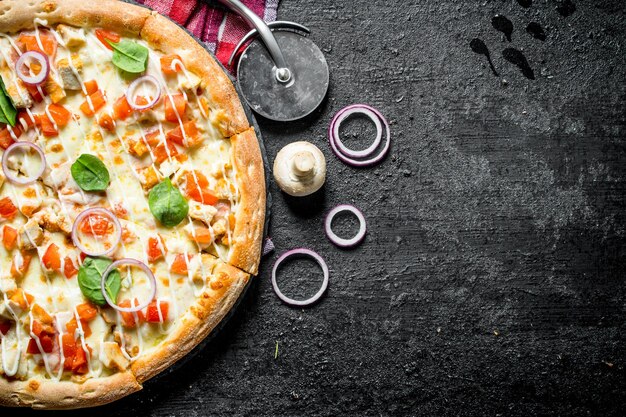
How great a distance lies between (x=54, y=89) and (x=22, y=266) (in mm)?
1017

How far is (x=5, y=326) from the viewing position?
11.7 feet

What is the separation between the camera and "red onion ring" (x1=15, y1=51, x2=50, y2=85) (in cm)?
354

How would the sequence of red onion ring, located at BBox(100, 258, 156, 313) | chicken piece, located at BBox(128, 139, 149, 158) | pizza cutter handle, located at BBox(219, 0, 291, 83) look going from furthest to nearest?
pizza cutter handle, located at BBox(219, 0, 291, 83), chicken piece, located at BBox(128, 139, 149, 158), red onion ring, located at BBox(100, 258, 156, 313)

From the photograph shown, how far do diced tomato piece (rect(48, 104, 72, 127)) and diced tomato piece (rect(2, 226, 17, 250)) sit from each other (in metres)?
0.65

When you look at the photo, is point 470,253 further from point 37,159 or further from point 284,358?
point 37,159

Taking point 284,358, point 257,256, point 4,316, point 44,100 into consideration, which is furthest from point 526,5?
point 4,316

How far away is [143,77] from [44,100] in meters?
0.59

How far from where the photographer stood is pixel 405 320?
404 cm

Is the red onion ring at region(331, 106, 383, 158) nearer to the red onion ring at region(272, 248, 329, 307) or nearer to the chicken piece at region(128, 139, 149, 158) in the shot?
the red onion ring at region(272, 248, 329, 307)

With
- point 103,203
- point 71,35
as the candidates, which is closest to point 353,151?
point 103,203

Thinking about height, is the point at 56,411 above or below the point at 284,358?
below

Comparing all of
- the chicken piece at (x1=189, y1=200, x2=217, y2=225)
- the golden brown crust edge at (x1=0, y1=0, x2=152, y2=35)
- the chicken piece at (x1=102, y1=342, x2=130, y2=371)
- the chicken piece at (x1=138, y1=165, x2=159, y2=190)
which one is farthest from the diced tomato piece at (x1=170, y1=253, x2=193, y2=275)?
the golden brown crust edge at (x1=0, y1=0, x2=152, y2=35)

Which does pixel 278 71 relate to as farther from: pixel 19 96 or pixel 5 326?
pixel 5 326

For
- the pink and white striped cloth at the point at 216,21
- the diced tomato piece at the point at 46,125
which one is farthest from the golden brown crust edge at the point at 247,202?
the diced tomato piece at the point at 46,125
